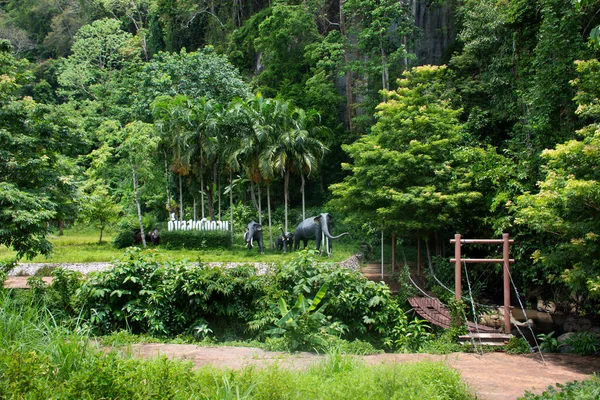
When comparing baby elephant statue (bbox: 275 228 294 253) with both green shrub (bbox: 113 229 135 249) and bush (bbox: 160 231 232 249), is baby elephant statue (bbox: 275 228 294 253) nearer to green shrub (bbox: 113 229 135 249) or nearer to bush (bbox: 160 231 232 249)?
bush (bbox: 160 231 232 249)

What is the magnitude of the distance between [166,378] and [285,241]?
710 inches

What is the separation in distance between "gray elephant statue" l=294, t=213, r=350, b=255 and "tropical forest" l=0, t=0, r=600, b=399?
0.34 ft

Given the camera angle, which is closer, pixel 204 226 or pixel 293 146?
pixel 293 146

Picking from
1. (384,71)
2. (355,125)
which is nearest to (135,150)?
(355,125)

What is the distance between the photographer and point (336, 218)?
28734 mm

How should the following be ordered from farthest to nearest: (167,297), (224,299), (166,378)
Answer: (224,299) < (167,297) < (166,378)

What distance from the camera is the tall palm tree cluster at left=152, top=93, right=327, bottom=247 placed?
2403 centimetres

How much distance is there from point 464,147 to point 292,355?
1108 centimetres

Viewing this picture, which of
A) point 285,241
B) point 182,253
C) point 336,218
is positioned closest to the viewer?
point 182,253

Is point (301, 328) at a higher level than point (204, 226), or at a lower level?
lower

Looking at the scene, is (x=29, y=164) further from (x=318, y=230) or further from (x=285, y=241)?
(x=285, y=241)

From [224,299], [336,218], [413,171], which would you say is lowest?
Answer: [224,299]

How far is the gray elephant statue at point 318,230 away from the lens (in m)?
21.0

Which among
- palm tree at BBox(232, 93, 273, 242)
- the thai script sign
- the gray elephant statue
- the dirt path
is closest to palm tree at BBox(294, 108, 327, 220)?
palm tree at BBox(232, 93, 273, 242)
